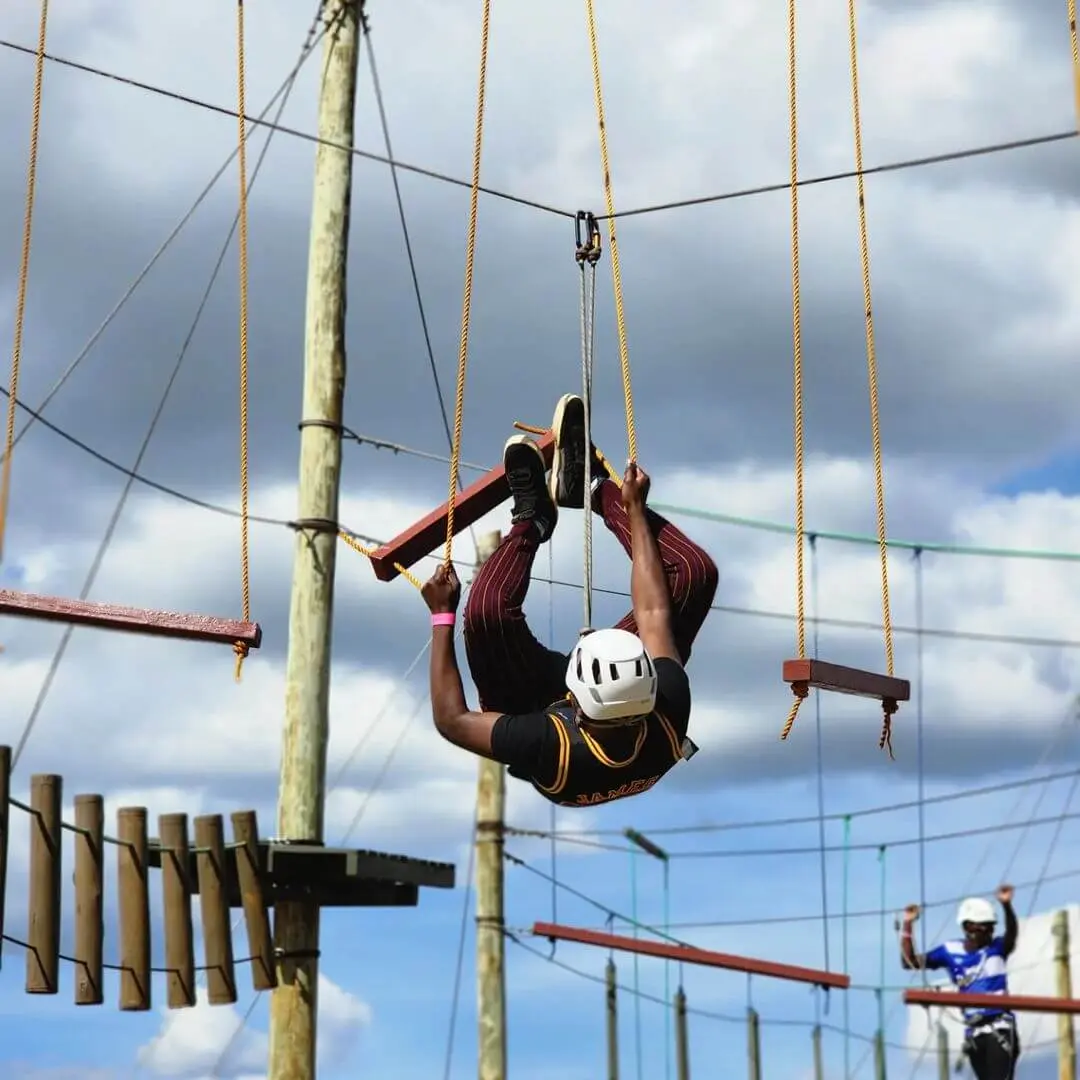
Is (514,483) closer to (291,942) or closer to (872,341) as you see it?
→ (872,341)

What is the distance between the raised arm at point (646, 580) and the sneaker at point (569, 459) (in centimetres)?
46

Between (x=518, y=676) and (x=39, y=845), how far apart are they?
2.94 m

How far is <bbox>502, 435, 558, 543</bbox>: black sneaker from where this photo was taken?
25.7 feet

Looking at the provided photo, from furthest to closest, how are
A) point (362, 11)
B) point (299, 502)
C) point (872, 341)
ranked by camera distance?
point (362, 11)
point (299, 502)
point (872, 341)

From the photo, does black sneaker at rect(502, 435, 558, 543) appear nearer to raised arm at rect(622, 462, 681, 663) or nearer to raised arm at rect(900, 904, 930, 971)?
raised arm at rect(622, 462, 681, 663)

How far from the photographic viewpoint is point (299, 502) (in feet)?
36.4

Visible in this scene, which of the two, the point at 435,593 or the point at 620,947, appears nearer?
the point at 435,593

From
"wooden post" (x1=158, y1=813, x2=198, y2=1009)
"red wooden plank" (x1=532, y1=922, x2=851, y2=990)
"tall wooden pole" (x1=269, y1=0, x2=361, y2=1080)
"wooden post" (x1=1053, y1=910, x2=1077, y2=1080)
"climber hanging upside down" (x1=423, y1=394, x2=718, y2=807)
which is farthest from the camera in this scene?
"wooden post" (x1=1053, y1=910, x2=1077, y2=1080)

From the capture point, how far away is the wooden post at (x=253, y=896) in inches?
400

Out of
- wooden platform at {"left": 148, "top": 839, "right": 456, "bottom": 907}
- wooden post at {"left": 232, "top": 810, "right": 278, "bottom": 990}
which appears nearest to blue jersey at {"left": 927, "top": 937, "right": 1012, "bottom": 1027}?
wooden platform at {"left": 148, "top": 839, "right": 456, "bottom": 907}

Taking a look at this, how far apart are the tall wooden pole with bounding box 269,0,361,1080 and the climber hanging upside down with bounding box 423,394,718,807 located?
131 inches

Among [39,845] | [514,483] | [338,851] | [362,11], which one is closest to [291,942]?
[338,851]

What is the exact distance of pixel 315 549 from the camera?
35.8 ft

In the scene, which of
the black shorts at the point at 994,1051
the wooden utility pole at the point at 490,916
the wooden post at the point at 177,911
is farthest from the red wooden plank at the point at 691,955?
the wooden post at the point at 177,911
